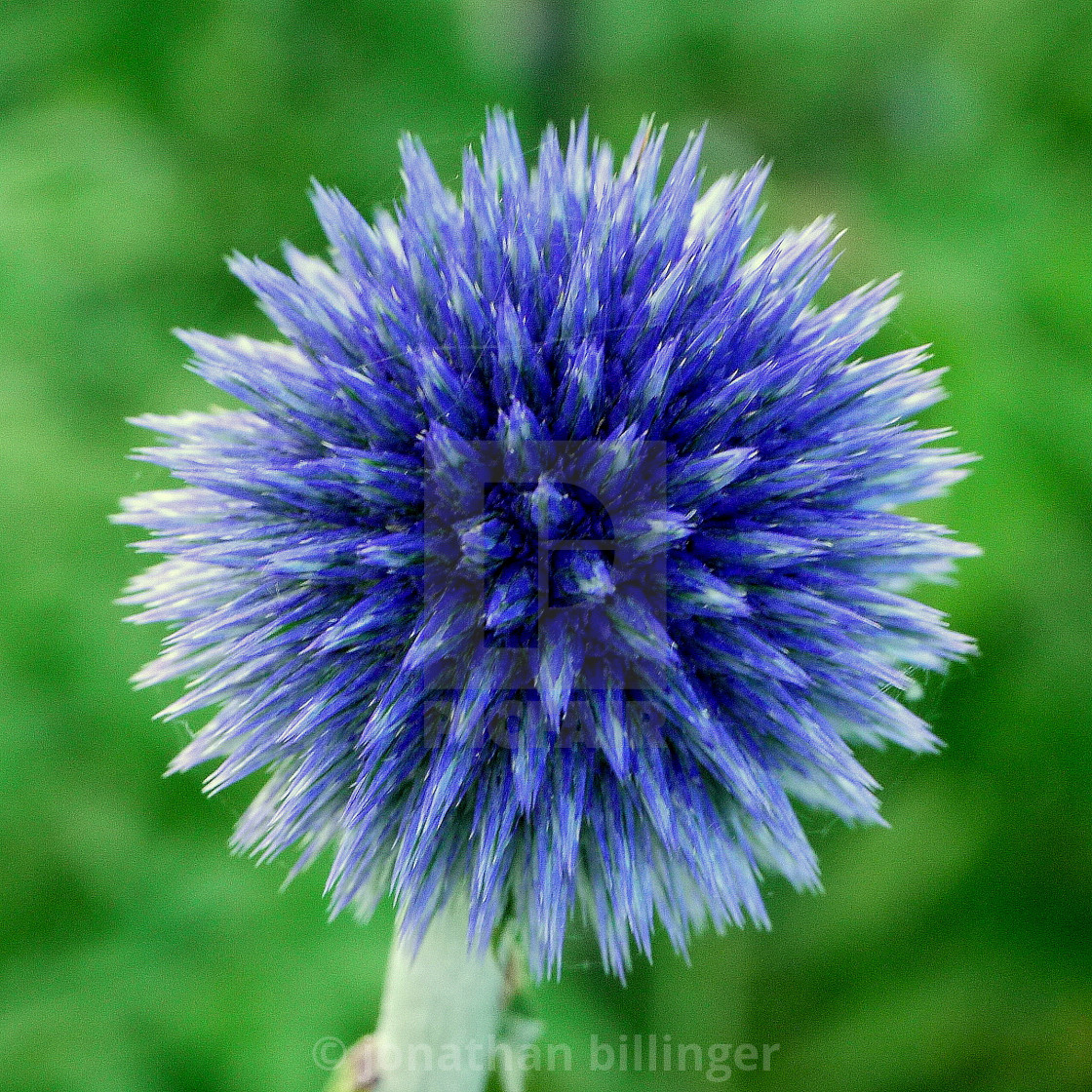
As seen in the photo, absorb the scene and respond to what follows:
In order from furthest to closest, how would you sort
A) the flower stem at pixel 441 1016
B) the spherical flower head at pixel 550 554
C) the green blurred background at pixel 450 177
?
the green blurred background at pixel 450 177 < the flower stem at pixel 441 1016 < the spherical flower head at pixel 550 554

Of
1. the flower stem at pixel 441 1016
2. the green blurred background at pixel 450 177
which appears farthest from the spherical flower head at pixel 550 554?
the green blurred background at pixel 450 177

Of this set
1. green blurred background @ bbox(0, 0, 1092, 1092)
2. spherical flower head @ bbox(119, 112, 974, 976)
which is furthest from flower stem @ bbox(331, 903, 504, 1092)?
green blurred background @ bbox(0, 0, 1092, 1092)

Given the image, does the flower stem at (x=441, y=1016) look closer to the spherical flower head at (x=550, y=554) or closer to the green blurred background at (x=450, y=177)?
the spherical flower head at (x=550, y=554)

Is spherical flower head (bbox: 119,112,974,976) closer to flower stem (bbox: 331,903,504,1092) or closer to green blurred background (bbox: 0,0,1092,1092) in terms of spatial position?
flower stem (bbox: 331,903,504,1092)

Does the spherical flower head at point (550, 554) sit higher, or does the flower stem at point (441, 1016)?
the spherical flower head at point (550, 554)

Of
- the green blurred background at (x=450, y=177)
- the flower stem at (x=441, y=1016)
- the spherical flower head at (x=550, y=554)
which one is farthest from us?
the green blurred background at (x=450, y=177)

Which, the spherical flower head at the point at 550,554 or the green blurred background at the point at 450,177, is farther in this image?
the green blurred background at the point at 450,177

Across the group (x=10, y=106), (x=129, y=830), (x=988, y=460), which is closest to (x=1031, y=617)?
(x=988, y=460)
